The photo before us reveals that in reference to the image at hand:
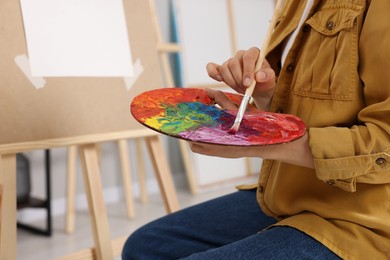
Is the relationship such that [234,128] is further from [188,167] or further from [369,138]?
[188,167]

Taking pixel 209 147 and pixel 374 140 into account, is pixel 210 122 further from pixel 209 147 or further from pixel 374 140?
pixel 374 140

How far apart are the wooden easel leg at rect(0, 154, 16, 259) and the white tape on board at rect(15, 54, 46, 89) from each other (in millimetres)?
Answer: 189

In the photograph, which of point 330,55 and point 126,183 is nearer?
point 330,55

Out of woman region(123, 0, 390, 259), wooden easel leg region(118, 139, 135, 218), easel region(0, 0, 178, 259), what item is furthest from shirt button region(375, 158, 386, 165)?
wooden easel leg region(118, 139, 135, 218)

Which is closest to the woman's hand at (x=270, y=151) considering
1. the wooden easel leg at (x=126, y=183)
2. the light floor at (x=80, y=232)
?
the light floor at (x=80, y=232)

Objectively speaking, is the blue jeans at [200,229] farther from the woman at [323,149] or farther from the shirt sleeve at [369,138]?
the shirt sleeve at [369,138]

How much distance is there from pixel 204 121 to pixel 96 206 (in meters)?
0.60

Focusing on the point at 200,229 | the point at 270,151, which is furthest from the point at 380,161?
the point at 200,229

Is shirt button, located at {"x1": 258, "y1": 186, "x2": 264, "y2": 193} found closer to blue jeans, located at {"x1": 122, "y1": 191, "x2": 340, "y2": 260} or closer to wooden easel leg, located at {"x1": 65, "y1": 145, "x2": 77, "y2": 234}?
blue jeans, located at {"x1": 122, "y1": 191, "x2": 340, "y2": 260}

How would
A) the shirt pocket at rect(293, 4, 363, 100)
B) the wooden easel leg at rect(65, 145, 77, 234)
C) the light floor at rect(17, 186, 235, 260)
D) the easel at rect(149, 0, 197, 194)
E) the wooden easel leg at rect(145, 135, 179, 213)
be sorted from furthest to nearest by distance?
the easel at rect(149, 0, 197, 194) → the wooden easel leg at rect(65, 145, 77, 234) → the light floor at rect(17, 186, 235, 260) → the wooden easel leg at rect(145, 135, 179, 213) → the shirt pocket at rect(293, 4, 363, 100)

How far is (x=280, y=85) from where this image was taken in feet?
2.61

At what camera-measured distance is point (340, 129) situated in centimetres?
64

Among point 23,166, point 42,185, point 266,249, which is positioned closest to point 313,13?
point 266,249

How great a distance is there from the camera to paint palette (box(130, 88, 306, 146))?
1.83 feet
